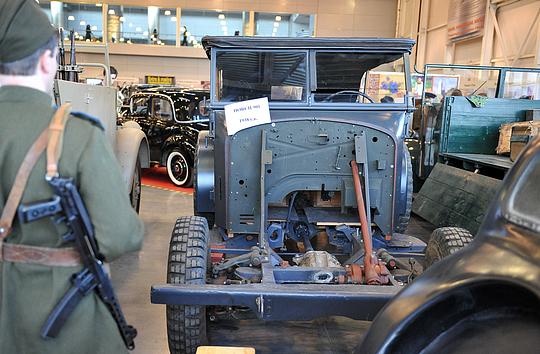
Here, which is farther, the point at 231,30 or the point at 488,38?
the point at 231,30

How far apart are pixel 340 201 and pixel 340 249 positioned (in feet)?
1.57

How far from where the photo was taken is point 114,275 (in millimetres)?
4887

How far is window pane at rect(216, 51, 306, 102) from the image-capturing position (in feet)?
13.0

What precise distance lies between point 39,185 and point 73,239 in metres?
0.18

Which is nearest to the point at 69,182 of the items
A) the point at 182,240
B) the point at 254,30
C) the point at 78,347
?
the point at 78,347

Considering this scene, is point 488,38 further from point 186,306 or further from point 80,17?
point 80,17

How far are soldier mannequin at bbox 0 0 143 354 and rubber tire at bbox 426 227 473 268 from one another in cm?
236

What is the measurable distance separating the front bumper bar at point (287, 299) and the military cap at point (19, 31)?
61.5 inches

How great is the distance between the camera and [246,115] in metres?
3.76

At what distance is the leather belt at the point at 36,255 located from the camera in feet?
5.01

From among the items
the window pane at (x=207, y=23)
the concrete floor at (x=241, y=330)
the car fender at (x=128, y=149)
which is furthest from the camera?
the window pane at (x=207, y=23)

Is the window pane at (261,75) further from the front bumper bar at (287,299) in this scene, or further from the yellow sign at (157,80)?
the yellow sign at (157,80)

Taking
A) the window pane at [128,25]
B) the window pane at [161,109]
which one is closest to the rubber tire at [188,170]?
the window pane at [161,109]

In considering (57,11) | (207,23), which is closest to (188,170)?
(207,23)
